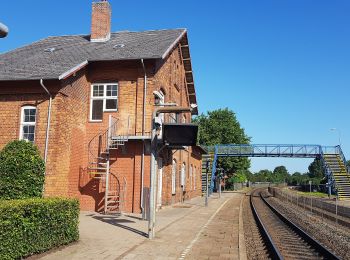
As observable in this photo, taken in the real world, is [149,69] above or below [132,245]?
above

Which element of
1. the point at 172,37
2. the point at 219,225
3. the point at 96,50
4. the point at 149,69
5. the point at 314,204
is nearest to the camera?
the point at 219,225

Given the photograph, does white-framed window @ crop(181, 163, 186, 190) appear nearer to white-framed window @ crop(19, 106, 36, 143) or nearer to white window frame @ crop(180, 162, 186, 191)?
white window frame @ crop(180, 162, 186, 191)

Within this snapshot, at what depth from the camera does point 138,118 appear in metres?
19.3

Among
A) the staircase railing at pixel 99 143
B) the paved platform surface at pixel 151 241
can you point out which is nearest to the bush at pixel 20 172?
the paved platform surface at pixel 151 241

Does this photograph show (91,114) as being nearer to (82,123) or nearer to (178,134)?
(82,123)

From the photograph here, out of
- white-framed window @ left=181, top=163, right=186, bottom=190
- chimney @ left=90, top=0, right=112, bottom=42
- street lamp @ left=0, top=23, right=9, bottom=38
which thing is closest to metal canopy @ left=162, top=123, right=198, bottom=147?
street lamp @ left=0, top=23, right=9, bottom=38

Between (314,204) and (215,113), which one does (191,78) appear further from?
(215,113)

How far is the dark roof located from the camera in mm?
18094

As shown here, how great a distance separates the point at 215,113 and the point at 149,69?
5096 centimetres

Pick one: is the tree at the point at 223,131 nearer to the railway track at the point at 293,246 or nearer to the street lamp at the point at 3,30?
the railway track at the point at 293,246

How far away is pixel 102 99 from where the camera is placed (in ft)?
66.7

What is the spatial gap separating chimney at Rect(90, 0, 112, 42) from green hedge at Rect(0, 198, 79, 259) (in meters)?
15.5

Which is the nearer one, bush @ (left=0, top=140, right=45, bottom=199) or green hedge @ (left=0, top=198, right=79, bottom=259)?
green hedge @ (left=0, top=198, right=79, bottom=259)

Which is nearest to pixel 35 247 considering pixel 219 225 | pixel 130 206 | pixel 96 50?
pixel 219 225
